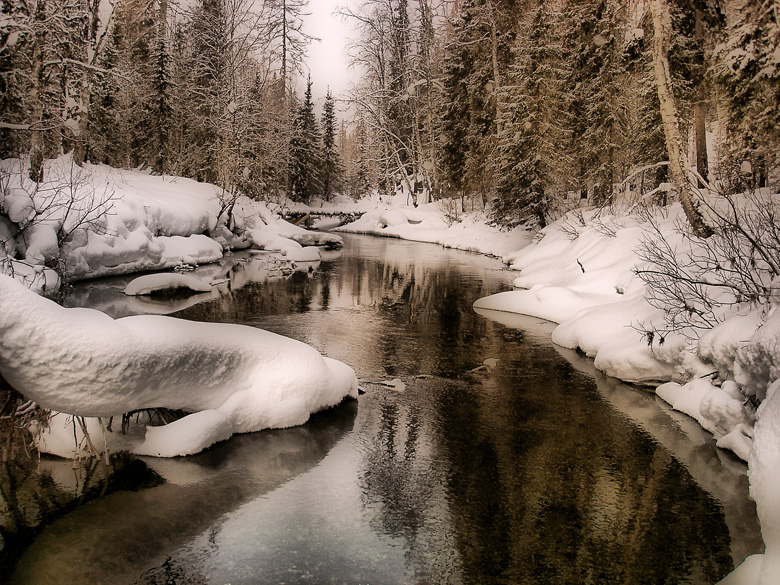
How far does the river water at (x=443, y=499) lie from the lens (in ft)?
15.3

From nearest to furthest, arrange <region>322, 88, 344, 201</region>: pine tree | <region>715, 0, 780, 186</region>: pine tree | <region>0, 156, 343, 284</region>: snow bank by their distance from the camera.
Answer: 1. <region>715, 0, 780, 186</region>: pine tree
2. <region>0, 156, 343, 284</region>: snow bank
3. <region>322, 88, 344, 201</region>: pine tree

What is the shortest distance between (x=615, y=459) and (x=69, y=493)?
19.2ft

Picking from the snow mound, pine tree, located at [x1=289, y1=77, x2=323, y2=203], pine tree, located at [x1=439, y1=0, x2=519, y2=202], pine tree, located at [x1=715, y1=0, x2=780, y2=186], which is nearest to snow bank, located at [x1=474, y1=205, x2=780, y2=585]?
pine tree, located at [x1=715, y1=0, x2=780, y2=186]

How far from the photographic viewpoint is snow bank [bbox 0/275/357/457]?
16.9ft

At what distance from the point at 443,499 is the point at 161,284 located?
41.6 feet

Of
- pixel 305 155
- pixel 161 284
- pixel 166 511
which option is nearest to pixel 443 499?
pixel 166 511

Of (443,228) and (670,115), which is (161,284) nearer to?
(670,115)

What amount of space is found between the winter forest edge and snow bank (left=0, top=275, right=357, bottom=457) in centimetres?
27

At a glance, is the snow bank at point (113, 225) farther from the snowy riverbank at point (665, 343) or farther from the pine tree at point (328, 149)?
the pine tree at point (328, 149)

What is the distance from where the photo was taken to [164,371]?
6.37m

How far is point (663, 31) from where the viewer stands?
1205cm

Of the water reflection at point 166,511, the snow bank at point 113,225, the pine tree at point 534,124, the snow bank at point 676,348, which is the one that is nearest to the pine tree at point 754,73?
the snow bank at point 676,348

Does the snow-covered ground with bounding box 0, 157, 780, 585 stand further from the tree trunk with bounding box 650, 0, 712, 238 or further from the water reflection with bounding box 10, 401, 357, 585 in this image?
the tree trunk with bounding box 650, 0, 712, 238

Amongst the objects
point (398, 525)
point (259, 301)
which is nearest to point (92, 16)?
point (259, 301)
